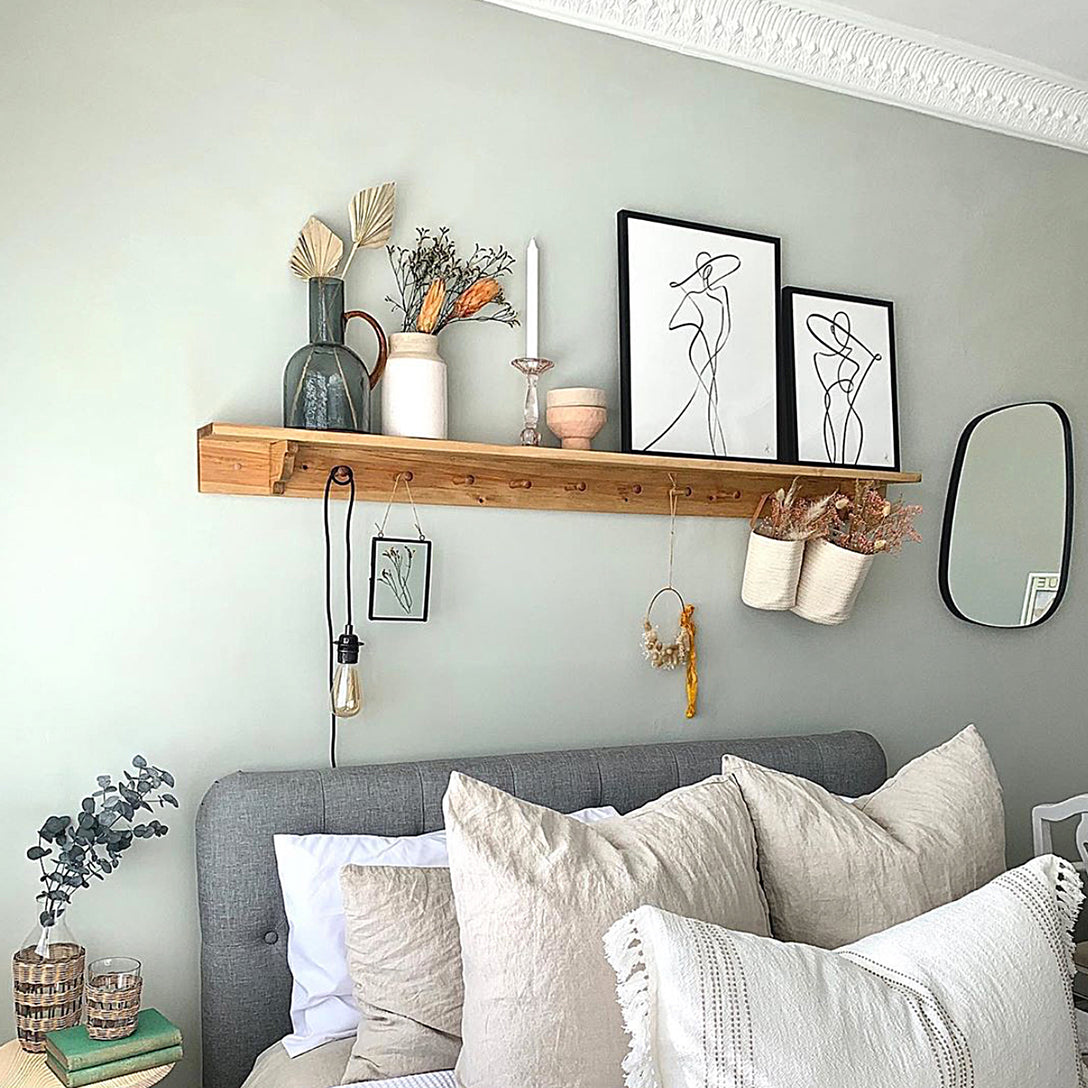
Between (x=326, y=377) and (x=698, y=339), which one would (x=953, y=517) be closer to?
(x=698, y=339)

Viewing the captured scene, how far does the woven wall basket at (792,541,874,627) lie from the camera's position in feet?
9.12

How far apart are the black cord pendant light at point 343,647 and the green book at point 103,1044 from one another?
1.90ft

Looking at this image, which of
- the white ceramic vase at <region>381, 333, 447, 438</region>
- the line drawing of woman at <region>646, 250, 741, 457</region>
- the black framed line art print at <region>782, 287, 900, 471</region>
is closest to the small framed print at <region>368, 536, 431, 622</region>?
the white ceramic vase at <region>381, 333, 447, 438</region>

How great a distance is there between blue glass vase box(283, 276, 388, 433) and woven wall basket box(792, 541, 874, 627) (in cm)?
109

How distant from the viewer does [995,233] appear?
3.26m

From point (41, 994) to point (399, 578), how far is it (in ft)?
3.12

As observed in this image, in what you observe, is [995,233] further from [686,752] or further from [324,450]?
[324,450]

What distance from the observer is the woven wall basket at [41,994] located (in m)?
1.96

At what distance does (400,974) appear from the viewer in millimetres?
1938

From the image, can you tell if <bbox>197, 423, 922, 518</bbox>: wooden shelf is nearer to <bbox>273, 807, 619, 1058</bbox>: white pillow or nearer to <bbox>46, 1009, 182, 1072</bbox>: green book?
<bbox>273, 807, 619, 1058</bbox>: white pillow

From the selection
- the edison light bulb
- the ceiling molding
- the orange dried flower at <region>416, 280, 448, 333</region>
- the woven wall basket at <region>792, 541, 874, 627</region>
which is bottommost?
the edison light bulb

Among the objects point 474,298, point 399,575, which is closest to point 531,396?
point 474,298

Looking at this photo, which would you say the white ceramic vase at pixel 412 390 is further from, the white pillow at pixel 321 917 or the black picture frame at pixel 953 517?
the black picture frame at pixel 953 517

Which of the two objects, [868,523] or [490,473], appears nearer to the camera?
[490,473]
